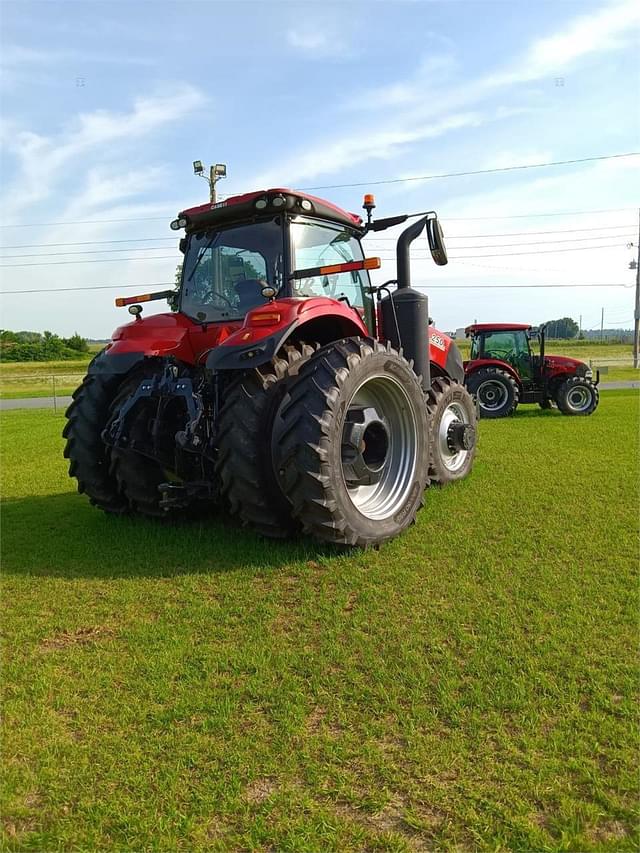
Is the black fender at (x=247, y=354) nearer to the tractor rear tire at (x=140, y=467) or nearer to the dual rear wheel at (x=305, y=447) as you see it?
the dual rear wheel at (x=305, y=447)

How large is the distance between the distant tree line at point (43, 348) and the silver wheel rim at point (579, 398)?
41409 mm

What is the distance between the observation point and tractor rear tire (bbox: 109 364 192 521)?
4.23m

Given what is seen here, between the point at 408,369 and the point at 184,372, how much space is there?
1.62m

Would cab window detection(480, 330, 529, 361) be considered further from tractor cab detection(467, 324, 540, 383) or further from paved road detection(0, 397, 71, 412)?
paved road detection(0, 397, 71, 412)

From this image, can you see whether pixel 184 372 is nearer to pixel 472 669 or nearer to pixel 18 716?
pixel 18 716

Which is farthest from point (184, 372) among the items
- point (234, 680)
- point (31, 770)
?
point (31, 770)

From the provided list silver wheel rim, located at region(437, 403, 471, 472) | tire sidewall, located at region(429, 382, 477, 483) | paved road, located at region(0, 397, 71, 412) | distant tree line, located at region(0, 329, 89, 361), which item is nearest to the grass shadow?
tire sidewall, located at region(429, 382, 477, 483)

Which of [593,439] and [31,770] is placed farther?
[593,439]

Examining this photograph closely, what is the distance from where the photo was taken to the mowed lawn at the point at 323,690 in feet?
5.81

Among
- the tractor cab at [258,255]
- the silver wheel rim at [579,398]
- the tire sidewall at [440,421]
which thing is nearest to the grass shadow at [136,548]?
the tractor cab at [258,255]

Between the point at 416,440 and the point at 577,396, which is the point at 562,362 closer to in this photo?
the point at 577,396

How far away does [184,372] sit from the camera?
4.38 metres

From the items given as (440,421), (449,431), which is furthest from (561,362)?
(440,421)

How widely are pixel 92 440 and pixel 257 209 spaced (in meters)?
2.08
